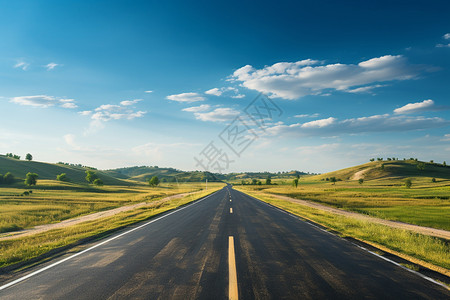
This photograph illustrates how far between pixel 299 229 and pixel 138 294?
898 cm

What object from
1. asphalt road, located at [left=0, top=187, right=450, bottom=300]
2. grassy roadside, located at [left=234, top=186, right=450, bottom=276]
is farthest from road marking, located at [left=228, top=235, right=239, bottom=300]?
grassy roadside, located at [left=234, top=186, right=450, bottom=276]

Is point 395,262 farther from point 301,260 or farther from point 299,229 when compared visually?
point 299,229

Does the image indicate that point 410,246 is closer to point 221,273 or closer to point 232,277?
point 232,277

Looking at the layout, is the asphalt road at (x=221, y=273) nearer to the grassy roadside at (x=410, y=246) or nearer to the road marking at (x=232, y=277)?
the road marking at (x=232, y=277)

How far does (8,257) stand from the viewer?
721 cm

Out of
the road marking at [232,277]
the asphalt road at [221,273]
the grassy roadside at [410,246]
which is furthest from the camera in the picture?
the grassy roadside at [410,246]

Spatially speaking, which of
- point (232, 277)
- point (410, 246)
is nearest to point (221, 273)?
point (232, 277)

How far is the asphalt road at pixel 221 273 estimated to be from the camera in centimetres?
471

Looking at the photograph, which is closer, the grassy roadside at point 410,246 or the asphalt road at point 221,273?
Result: the asphalt road at point 221,273

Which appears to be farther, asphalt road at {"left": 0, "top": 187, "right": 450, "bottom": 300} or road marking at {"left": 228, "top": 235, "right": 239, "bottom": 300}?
asphalt road at {"left": 0, "top": 187, "right": 450, "bottom": 300}

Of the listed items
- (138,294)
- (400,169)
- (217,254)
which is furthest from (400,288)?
(400,169)

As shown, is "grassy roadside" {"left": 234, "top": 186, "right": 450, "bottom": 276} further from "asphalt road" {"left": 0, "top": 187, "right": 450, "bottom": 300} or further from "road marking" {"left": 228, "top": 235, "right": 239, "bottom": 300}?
"road marking" {"left": 228, "top": 235, "right": 239, "bottom": 300}

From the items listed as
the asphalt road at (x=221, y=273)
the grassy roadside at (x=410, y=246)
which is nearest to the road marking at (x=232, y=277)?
the asphalt road at (x=221, y=273)

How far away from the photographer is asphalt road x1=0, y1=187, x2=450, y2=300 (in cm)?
471
